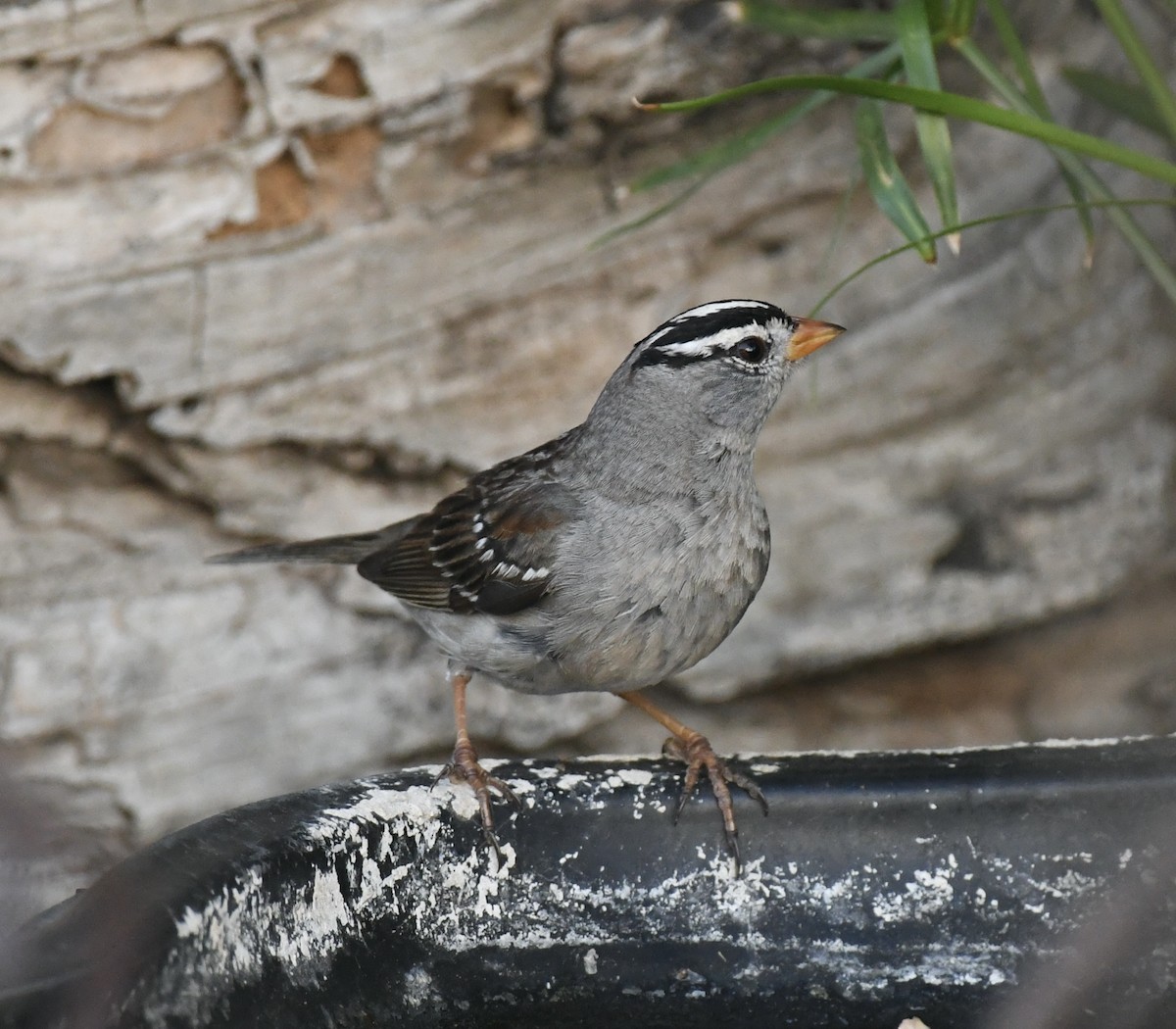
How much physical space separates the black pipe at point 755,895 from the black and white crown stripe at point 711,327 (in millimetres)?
1180

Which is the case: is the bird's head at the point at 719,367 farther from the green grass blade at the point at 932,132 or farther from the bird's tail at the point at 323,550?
the bird's tail at the point at 323,550

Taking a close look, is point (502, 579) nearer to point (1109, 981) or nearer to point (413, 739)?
point (1109, 981)

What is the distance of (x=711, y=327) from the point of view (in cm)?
353

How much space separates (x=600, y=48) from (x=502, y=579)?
6.19ft

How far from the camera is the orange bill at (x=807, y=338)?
358 centimetres

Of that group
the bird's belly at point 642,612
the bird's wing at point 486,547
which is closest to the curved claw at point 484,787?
the bird's belly at point 642,612

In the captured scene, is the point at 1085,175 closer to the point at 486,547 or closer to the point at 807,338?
the point at 807,338

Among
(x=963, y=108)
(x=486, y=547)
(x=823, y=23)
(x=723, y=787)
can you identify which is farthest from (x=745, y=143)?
(x=723, y=787)

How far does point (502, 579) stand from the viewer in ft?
11.6

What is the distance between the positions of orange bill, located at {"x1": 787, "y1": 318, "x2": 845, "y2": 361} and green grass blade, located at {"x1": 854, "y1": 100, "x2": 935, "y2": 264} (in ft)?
1.01

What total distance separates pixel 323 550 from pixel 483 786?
1608mm

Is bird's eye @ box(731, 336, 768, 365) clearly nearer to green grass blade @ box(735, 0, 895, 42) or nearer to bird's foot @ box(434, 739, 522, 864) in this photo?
green grass blade @ box(735, 0, 895, 42)

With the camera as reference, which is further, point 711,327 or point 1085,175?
point 1085,175

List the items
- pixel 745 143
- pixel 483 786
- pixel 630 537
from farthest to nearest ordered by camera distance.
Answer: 1. pixel 745 143
2. pixel 630 537
3. pixel 483 786
